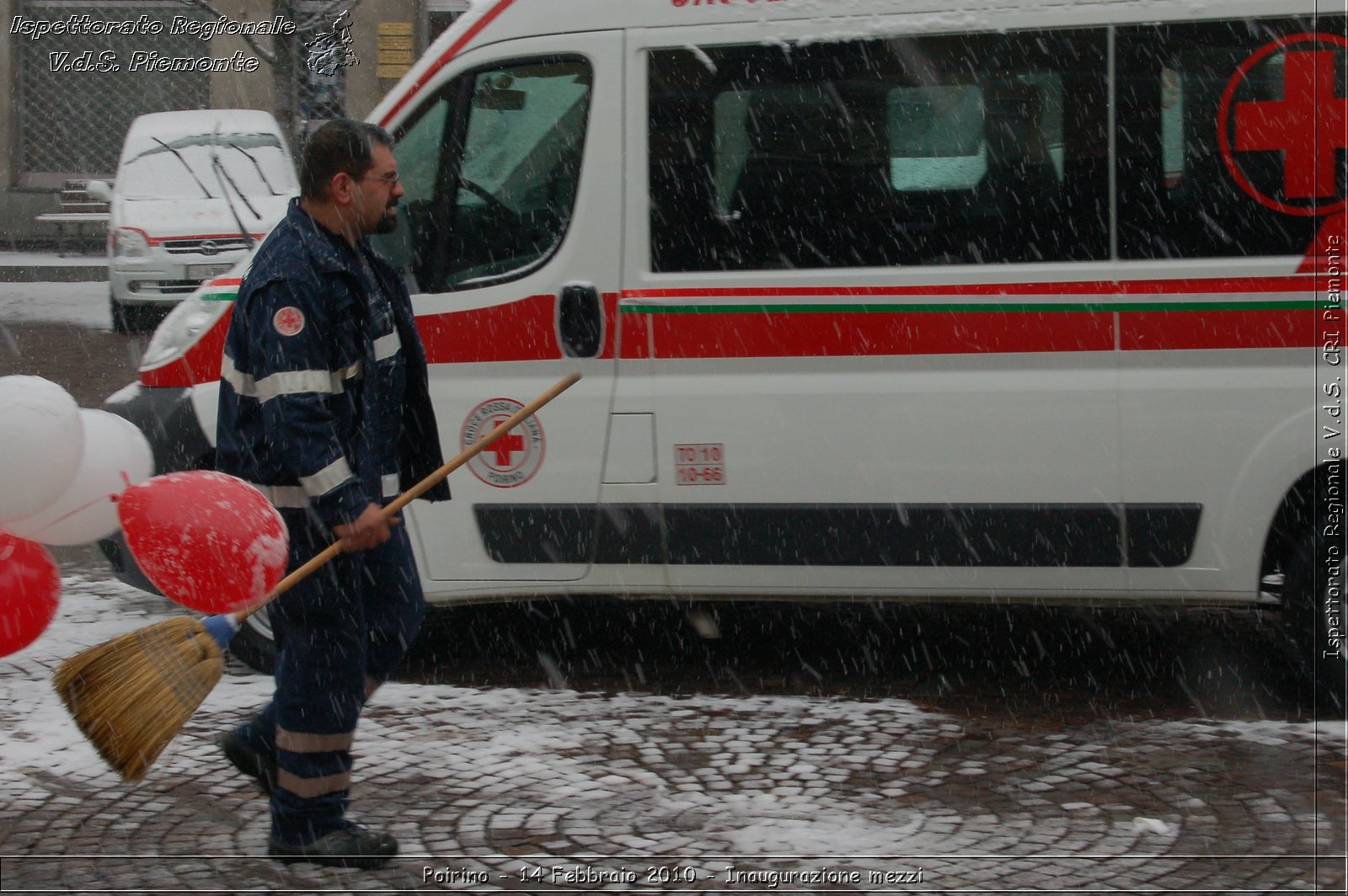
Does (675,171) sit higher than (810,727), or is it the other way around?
(675,171)

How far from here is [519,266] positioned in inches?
220

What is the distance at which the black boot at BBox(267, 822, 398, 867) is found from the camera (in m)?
4.04

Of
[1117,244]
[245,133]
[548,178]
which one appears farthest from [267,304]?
[245,133]

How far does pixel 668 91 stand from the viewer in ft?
18.0

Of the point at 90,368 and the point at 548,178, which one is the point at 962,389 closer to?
the point at 548,178

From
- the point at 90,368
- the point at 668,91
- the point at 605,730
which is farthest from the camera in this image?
the point at 90,368

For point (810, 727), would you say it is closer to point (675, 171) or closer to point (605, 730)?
point (605, 730)

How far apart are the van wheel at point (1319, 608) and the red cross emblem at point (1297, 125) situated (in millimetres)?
1079

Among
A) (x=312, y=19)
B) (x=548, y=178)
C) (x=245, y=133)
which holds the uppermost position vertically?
(x=312, y=19)

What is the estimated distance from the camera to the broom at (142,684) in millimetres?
3857

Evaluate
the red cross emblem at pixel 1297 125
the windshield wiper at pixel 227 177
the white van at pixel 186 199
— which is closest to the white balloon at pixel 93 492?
the red cross emblem at pixel 1297 125

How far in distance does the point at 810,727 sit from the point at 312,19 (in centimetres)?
1363

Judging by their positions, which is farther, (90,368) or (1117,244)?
(90,368)

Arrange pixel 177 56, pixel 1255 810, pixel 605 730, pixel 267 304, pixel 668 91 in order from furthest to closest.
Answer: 1. pixel 177 56
2. pixel 668 91
3. pixel 605 730
4. pixel 1255 810
5. pixel 267 304
